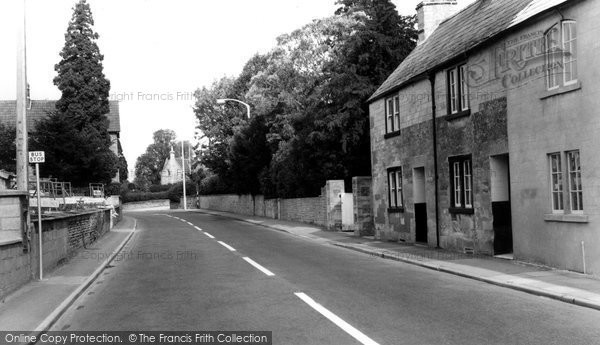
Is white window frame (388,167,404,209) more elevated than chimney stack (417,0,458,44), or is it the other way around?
chimney stack (417,0,458,44)

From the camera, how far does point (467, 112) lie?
52.1ft

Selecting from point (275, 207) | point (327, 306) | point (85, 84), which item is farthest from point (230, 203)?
point (327, 306)

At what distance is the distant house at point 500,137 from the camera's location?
37.8 ft

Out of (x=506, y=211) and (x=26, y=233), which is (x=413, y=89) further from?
(x=26, y=233)

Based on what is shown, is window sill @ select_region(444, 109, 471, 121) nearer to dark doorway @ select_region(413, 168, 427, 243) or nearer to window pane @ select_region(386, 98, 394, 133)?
dark doorway @ select_region(413, 168, 427, 243)

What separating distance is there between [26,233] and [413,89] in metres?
12.8

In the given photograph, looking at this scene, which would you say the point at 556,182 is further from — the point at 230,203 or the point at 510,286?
the point at 230,203

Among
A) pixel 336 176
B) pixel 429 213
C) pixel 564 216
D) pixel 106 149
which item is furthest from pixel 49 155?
pixel 564 216

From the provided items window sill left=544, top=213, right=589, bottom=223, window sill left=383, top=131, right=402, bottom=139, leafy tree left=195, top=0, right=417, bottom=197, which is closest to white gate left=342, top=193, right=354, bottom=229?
leafy tree left=195, top=0, right=417, bottom=197

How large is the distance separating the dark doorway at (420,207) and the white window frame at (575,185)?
7.43 meters

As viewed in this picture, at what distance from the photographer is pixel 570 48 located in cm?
1189

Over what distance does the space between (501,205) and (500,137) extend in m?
1.80

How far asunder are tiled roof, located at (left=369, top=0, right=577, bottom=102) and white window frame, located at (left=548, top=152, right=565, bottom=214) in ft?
10.6

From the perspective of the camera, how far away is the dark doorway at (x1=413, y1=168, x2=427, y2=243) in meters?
19.2
